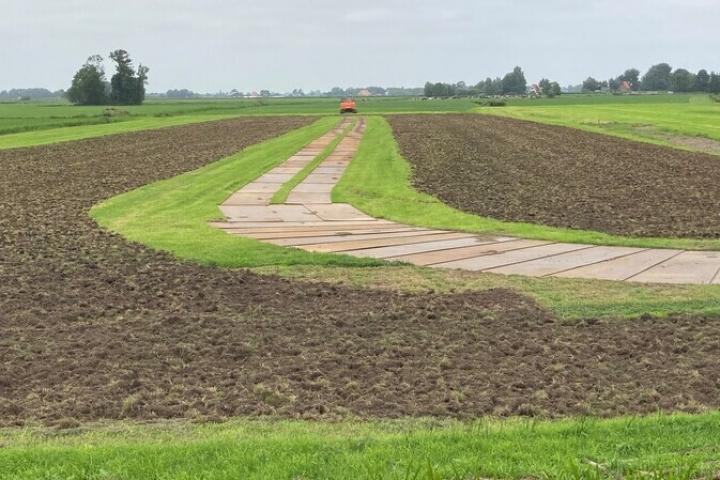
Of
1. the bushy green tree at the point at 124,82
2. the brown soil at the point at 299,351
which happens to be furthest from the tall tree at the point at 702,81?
the brown soil at the point at 299,351

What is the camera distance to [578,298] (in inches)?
395

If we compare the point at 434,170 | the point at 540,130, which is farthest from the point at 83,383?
the point at 540,130

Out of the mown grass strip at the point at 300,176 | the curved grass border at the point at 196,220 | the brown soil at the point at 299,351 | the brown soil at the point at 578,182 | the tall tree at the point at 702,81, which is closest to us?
the brown soil at the point at 299,351

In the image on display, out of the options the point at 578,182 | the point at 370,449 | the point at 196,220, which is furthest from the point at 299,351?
the point at 578,182

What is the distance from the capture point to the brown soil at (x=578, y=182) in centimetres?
1644

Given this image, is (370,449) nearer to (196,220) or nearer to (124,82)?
(196,220)

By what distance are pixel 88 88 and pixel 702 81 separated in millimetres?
152770

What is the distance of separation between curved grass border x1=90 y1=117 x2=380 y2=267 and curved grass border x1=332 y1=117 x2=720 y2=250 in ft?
11.7

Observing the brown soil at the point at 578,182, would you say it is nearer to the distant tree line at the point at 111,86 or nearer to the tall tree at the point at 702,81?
the distant tree line at the point at 111,86

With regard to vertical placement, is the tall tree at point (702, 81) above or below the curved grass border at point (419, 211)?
above

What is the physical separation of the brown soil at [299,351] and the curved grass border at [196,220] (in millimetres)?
1033

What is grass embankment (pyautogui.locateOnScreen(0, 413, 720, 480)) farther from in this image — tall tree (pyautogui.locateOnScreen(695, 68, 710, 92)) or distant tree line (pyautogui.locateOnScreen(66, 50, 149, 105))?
tall tree (pyautogui.locateOnScreen(695, 68, 710, 92))

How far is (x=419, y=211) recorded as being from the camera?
1775 cm

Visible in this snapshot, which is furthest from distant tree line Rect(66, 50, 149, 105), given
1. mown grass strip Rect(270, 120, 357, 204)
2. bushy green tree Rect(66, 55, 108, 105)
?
mown grass strip Rect(270, 120, 357, 204)
